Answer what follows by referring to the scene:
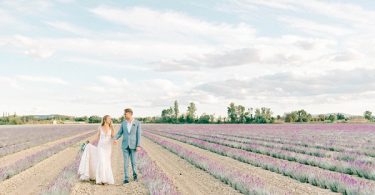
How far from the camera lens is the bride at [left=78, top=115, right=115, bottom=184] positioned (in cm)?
1294

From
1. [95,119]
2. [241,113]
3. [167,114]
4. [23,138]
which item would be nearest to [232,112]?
[241,113]

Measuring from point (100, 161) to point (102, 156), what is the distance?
149 mm

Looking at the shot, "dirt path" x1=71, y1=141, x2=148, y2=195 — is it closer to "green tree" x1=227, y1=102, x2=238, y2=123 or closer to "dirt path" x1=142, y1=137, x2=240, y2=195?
"dirt path" x1=142, y1=137, x2=240, y2=195

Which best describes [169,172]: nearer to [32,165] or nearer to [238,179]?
[238,179]

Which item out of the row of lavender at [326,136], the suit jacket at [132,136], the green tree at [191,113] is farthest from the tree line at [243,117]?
the suit jacket at [132,136]

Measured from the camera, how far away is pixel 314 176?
13.3 meters

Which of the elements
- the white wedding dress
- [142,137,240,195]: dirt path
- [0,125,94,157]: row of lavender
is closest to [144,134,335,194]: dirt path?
[142,137,240,195]: dirt path

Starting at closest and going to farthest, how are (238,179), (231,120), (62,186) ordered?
(62,186), (238,179), (231,120)

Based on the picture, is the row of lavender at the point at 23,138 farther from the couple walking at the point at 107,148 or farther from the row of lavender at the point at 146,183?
the couple walking at the point at 107,148

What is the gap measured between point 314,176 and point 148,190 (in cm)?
489

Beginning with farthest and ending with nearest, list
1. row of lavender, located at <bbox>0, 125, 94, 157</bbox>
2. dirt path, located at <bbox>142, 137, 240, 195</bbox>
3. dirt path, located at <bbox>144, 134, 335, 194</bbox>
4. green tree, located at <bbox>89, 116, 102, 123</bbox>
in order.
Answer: green tree, located at <bbox>89, 116, 102, 123</bbox> < row of lavender, located at <bbox>0, 125, 94, 157</bbox> < dirt path, located at <bbox>142, 137, 240, 195</bbox> < dirt path, located at <bbox>144, 134, 335, 194</bbox>

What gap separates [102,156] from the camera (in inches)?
509

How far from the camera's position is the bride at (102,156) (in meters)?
12.9

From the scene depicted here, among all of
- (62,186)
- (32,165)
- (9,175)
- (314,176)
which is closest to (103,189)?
(62,186)
